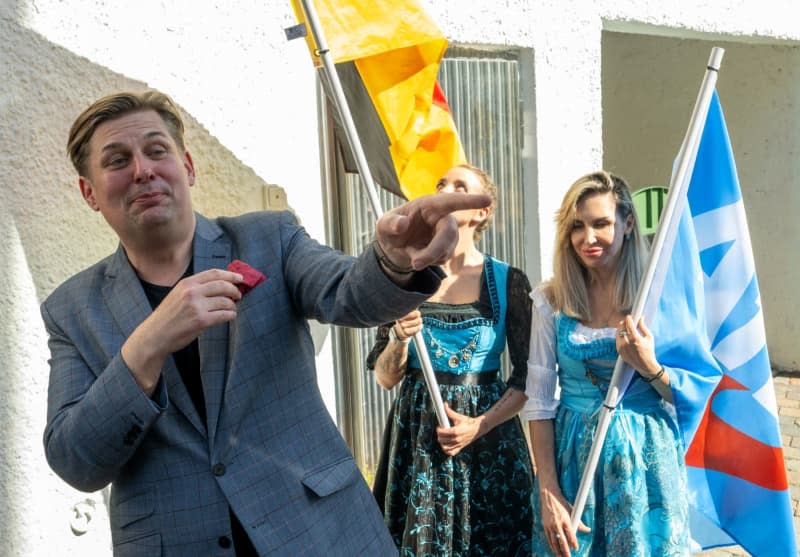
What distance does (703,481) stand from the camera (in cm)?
338

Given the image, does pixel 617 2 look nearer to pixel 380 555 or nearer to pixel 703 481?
pixel 703 481

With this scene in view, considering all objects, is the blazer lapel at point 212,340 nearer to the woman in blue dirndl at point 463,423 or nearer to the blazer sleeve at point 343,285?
the blazer sleeve at point 343,285

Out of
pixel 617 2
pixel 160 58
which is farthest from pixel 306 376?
pixel 617 2

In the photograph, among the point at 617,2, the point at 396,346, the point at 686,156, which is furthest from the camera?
the point at 617,2

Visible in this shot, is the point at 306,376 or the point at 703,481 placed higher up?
Answer: the point at 306,376

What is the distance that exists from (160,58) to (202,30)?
0.22 m

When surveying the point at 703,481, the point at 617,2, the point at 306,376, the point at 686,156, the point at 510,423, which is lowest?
the point at 703,481

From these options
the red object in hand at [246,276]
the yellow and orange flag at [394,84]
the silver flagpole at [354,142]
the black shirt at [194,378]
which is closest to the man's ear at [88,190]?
the black shirt at [194,378]

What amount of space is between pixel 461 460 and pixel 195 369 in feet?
5.14

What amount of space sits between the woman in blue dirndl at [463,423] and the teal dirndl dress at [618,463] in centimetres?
16

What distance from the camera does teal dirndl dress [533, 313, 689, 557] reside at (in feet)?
9.95

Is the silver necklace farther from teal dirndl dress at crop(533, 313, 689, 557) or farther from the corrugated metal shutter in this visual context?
the corrugated metal shutter

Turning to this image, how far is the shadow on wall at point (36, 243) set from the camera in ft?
9.94

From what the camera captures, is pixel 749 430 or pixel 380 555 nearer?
pixel 380 555
